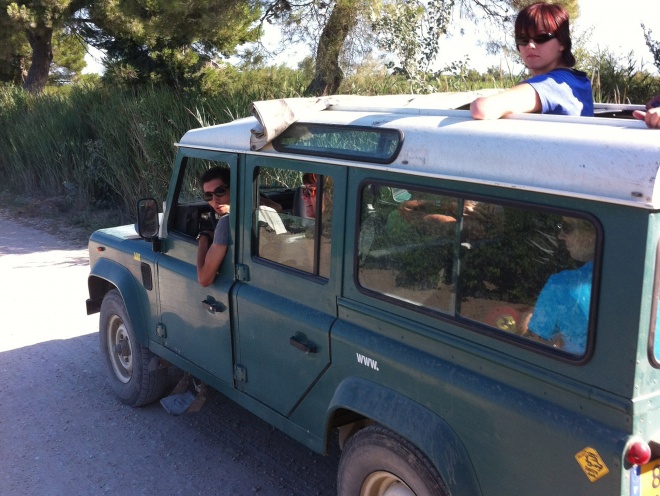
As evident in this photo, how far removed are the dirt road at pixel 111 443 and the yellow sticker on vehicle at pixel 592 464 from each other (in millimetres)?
Answer: 2119

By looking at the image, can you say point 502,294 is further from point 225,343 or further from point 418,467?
point 225,343

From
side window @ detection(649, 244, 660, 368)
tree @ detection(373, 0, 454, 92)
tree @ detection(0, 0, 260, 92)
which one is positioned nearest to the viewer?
side window @ detection(649, 244, 660, 368)

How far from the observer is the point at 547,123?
2.49 meters

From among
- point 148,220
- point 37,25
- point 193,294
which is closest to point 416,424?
point 193,294

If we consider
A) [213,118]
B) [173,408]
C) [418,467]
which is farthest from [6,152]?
[418,467]

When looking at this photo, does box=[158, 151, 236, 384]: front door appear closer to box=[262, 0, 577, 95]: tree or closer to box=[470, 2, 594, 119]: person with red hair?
box=[470, 2, 594, 119]: person with red hair

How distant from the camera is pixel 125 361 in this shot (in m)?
5.36

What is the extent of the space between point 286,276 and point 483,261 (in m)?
1.18

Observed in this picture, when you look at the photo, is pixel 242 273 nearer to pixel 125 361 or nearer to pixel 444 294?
pixel 444 294

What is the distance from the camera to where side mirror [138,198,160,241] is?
14.7ft

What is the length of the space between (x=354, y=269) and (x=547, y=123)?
1.00 metres

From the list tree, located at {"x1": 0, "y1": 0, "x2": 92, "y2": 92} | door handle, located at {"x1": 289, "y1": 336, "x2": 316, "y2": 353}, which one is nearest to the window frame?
door handle, located at {"x1": 289, "y1": 336, "x2": 316, "y2": 353}

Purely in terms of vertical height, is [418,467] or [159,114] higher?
[159,114]

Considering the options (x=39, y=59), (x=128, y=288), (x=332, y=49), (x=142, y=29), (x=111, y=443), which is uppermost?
(x=142, y=29)
